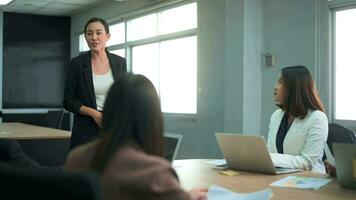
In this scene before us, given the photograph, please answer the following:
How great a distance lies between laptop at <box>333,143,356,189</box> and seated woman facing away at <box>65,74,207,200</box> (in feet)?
3.10

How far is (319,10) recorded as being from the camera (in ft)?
14.1

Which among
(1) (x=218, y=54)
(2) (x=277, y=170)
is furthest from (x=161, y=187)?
(1) (x=218, y=54)

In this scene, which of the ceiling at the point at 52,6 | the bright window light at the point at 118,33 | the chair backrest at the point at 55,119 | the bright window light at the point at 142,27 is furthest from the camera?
the ceiling at the point at 52,6

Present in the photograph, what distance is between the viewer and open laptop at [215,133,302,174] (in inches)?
79.4

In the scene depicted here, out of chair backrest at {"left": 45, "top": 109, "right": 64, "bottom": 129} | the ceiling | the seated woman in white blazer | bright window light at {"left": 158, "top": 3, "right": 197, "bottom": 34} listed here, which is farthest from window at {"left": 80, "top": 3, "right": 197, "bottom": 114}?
the seated woman in white blazer

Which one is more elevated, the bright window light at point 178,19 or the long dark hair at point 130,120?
the bright window light at point 178,19

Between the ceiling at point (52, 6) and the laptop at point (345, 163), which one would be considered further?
the ceiling at point (52, 6)

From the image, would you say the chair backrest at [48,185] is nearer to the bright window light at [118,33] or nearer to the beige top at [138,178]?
the beige top at [138,178]

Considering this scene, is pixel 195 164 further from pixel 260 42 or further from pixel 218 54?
pixel 218 54

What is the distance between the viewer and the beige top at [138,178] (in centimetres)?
93

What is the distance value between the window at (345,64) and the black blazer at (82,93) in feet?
8.14

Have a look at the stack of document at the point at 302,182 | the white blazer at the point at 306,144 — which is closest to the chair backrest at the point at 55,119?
the white blazer at the point at 306,144

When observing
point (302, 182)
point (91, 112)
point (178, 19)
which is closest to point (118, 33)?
point (178, 19)

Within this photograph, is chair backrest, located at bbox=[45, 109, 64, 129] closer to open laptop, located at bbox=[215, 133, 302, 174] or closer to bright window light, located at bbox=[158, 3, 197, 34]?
bright window light, located at bbox=[158, 3, 197, 34]
